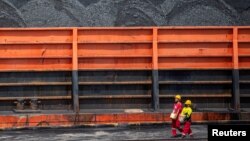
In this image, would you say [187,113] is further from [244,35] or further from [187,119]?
[244,35]

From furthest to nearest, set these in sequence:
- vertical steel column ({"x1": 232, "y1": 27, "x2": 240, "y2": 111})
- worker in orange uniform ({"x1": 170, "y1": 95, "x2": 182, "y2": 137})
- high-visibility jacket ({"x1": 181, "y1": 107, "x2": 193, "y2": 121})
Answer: vertical steel column ({"x1": 232, "y1": 27, "x2": 240, "y2": 111})
worker in orange uniform ({"x1": 170, "y1": 95, "x2": 182, "y2": 137})
high-visibility jacket ({"x1": 181, "y1": 107, "x2": 193, "y2": 121})

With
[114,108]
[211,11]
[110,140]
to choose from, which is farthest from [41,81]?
[211,11]

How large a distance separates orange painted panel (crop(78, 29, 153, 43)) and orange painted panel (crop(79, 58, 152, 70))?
0.55m

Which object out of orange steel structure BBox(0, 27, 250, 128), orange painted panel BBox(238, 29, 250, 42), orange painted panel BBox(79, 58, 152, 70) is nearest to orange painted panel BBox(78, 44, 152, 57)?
orange steel structure BBox(0, 27, 250, 128)

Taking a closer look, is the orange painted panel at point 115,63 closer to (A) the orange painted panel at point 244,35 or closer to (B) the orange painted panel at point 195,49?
(B) the orange painted panel at point 195,49

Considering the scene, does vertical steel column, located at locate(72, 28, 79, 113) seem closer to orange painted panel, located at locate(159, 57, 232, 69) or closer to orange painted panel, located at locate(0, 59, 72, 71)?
orange painted panel, located at locate(0, 59, 72, 71)

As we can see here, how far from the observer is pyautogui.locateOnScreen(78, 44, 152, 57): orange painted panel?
1356cm

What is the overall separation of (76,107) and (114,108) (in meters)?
1.12

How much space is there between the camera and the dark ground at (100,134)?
37.8 ft

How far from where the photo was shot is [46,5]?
14109 mm

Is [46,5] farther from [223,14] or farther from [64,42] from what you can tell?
[223,14]

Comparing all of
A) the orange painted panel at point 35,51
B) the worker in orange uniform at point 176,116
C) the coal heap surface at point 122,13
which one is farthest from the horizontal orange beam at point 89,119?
the coal heap surface at point 122,13

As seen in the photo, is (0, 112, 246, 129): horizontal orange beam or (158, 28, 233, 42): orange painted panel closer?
(0, 112, 246, 129): horizontal orange beam

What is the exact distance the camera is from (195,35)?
1376 cm
